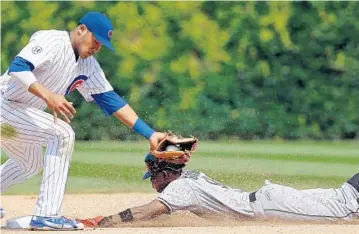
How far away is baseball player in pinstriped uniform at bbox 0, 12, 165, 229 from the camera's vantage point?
6.69m

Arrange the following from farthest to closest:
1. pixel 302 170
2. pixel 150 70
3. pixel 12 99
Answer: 1. pixel 150 70
2. pixel 302 170
3. pixel 12 99

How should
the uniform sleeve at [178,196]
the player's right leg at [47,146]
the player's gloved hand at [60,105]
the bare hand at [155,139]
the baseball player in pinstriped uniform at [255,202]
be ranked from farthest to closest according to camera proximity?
the bare hand at [155,139] < the baseball player in pinstriped uniform at [255,202] < the uniform sleeve at [178,196] < the player's right leg at [47,146] < the player's gloved hand at [60,105]

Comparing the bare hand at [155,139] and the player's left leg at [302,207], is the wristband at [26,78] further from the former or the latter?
the player's left leg at [302,207]

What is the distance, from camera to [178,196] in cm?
704

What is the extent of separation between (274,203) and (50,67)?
1.77 meters

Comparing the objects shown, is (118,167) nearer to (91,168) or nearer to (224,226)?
(91,168)

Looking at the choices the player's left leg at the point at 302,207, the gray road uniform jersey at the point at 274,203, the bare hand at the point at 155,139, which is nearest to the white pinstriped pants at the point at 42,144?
the bare hand at the point at 155,139

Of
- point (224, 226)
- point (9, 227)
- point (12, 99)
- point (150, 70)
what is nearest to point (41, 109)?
point (12, 99)

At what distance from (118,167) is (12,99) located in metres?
5.11

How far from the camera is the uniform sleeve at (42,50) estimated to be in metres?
6.71

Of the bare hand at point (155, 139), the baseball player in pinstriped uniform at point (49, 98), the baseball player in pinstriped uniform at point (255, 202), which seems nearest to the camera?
the baseball player in pinstriped uniform at point (49, 98)

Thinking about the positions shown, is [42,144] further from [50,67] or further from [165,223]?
[165,223]

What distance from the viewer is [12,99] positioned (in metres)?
7.04

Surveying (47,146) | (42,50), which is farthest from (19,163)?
(42,50)
